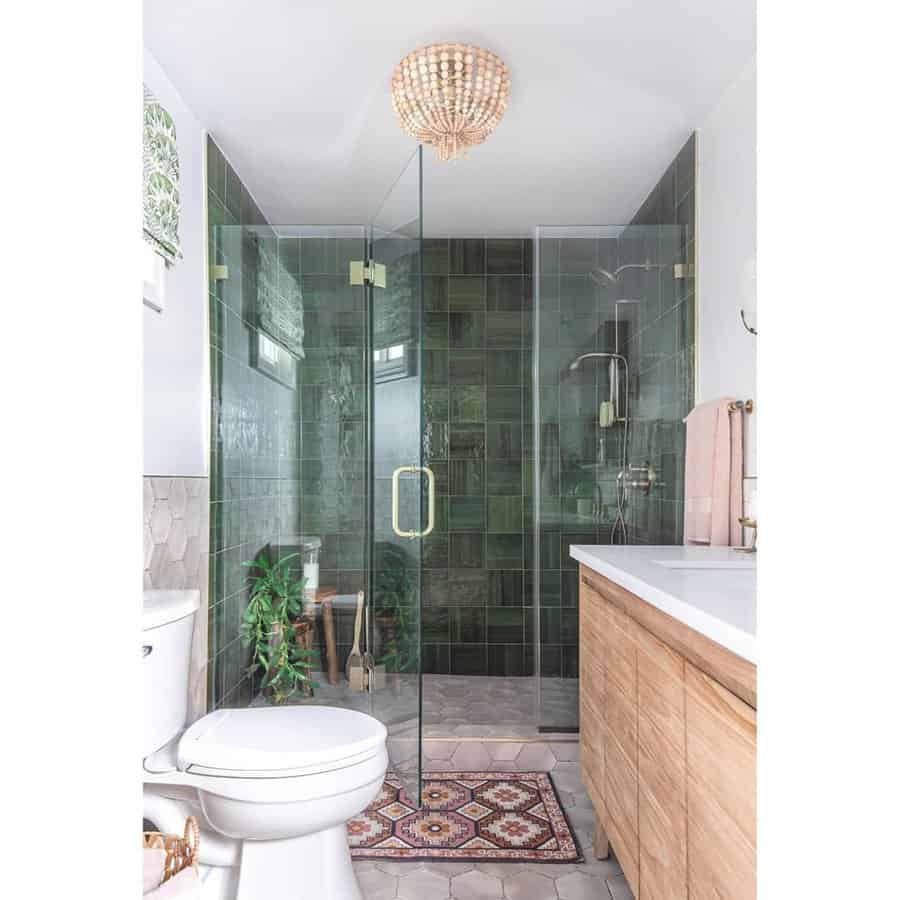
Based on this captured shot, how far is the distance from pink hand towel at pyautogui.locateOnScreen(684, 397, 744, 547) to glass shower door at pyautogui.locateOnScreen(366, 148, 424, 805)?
93 cm

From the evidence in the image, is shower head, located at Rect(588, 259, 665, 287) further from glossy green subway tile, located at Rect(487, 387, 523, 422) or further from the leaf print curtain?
the leaf print curtain

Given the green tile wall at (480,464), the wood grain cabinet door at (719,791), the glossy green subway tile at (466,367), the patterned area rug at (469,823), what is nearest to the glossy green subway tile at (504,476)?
the green tile wall at (480,464)

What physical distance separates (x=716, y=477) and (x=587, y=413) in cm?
88

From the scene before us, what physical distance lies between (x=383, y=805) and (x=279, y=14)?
8.19 feet

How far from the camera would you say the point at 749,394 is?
7.44ft

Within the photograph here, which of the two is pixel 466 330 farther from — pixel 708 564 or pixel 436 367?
pixel 708 564

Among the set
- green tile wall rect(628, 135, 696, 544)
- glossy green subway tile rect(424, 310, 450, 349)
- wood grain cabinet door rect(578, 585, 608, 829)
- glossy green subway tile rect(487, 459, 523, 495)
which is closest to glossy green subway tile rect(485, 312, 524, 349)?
glossy green subway tile rect(424, 310, 450, 349)

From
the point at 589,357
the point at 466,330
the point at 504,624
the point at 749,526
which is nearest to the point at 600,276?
the point at 589,357

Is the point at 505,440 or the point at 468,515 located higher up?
the point at 505,440

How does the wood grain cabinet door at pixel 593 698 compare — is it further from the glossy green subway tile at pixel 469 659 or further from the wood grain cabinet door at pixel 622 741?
the glossy green subway tile at pixel 469 659

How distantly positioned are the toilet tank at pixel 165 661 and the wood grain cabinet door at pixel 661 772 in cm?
117

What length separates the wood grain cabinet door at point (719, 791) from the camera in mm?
902

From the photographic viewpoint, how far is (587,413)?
314 cm
